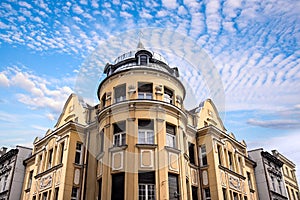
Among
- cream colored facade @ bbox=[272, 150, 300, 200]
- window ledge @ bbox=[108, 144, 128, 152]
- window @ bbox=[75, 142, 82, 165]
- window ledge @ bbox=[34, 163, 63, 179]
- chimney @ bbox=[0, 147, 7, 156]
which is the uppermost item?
chimney @ bbox=[0, 147, 7, 156]

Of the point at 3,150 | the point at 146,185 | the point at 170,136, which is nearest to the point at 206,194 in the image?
the point at 170,136

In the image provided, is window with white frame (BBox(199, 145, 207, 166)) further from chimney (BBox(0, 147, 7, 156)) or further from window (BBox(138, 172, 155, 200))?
chimney (BBox(0, 147, 7, 156))

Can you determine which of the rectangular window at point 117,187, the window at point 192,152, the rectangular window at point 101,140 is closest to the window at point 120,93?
the rectangular window at point 101,140

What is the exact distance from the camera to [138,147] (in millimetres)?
18156

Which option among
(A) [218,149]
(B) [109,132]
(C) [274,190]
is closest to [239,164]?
(A) [218,149]

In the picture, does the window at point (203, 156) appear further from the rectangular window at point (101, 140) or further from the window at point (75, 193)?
the window at point (75, 193)

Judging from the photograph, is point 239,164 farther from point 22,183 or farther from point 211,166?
point 22,183

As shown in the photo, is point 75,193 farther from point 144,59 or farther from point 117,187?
point 144,59

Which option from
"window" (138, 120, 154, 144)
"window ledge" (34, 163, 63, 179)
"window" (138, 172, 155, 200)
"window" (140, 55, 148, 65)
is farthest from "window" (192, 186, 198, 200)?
"window" (140, 55, 148, 65)

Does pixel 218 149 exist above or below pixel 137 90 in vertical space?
below

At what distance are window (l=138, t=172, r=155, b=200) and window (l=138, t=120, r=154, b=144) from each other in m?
2.10

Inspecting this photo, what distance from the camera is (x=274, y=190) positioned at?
108 feet

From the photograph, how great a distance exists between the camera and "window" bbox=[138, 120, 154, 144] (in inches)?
736

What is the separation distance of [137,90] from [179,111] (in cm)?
332
